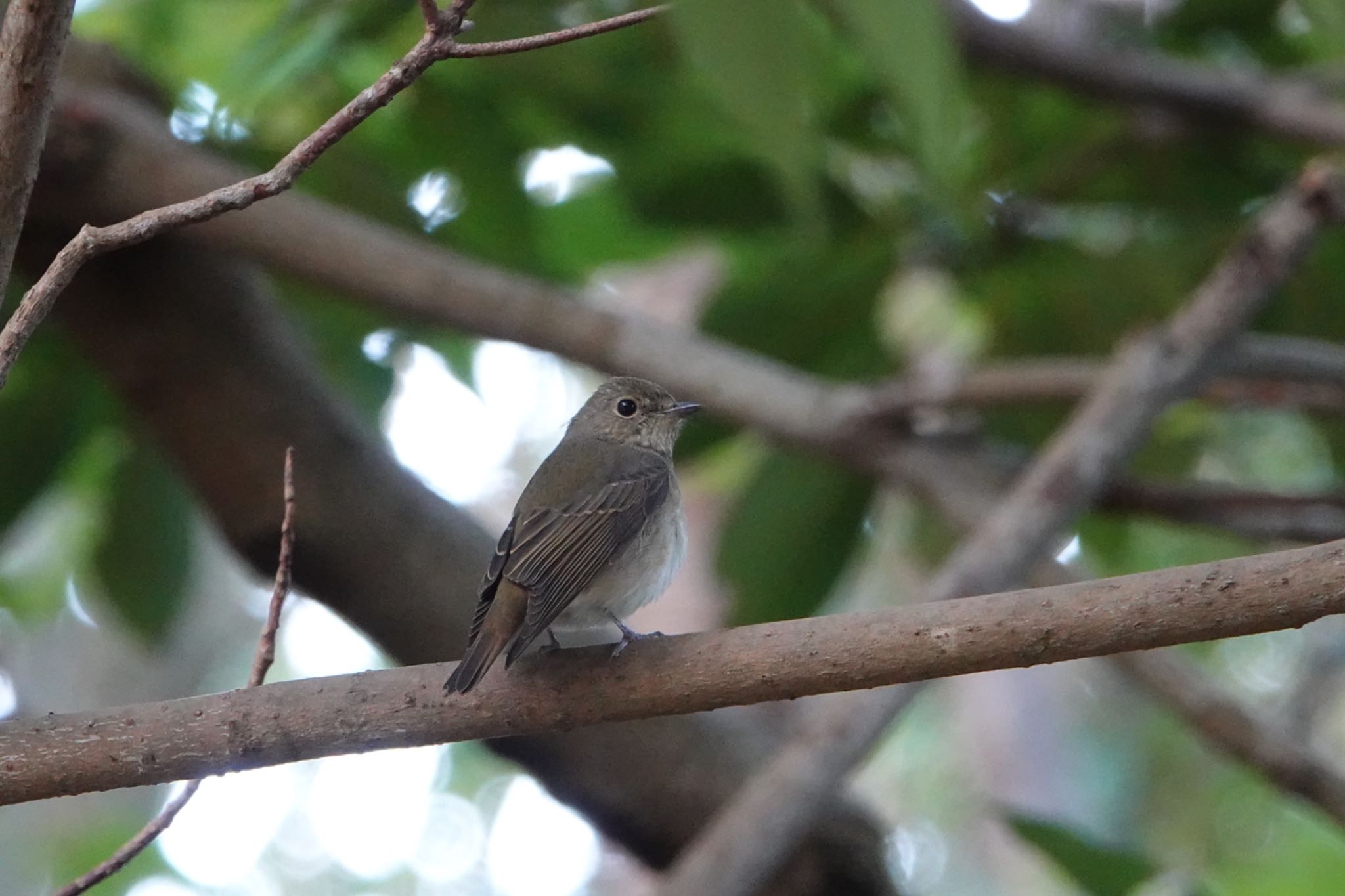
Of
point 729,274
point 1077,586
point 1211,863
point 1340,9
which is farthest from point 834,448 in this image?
point 1211,863

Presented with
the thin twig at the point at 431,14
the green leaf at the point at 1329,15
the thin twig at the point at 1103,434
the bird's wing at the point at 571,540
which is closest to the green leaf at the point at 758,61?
the green leaf at the point at 1329,15

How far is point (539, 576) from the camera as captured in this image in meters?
2.92

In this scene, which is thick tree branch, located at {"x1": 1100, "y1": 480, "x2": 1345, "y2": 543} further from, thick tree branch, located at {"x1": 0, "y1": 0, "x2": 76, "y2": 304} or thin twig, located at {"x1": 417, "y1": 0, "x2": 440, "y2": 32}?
thick tree branch, located at {"x1": 0, "y1": 0, "x2": 76, "y2": 304}

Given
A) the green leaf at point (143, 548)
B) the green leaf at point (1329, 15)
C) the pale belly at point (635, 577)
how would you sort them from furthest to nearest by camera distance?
the green leaf at point (143, 548) → the pale belly at point (635, 577) → the green leaf at point (1329, 15)

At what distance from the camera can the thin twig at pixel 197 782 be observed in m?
2.09

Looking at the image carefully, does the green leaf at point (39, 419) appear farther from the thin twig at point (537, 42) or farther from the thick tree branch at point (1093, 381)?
the thin twig at point (537, 42)

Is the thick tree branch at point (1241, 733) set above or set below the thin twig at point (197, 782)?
below

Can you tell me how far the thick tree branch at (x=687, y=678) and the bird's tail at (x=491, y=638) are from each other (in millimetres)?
27

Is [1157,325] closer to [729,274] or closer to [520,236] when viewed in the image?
[729,274]

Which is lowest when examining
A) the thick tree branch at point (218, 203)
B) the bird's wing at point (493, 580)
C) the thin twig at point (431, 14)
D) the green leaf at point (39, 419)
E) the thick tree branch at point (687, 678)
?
the green leaf at point (39, 419)

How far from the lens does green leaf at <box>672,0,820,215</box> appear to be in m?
1.10

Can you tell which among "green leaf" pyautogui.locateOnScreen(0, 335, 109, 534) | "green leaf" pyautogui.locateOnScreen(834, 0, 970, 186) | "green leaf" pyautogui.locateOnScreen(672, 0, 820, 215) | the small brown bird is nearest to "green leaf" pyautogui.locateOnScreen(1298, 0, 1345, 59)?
"green leaf" pyautogui.locateOnScreen(834, 0, 970, 186)

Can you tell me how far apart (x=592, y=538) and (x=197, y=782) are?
120 cm

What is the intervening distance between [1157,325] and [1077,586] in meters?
2.43
